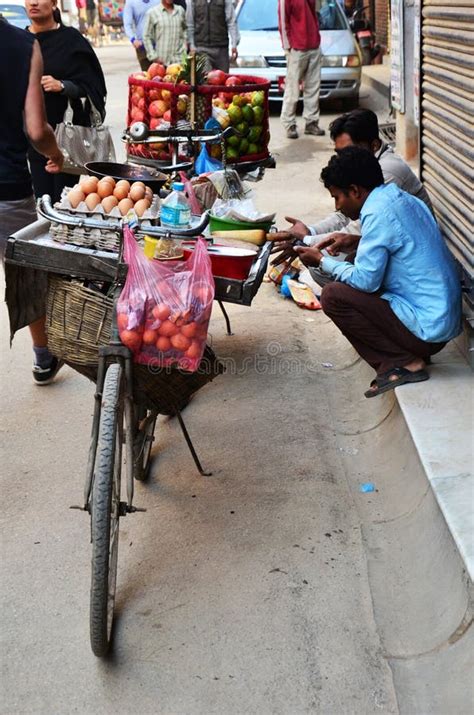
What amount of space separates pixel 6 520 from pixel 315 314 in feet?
9.98

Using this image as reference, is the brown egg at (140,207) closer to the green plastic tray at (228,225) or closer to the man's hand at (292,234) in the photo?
the green plastic tray at (228,225)

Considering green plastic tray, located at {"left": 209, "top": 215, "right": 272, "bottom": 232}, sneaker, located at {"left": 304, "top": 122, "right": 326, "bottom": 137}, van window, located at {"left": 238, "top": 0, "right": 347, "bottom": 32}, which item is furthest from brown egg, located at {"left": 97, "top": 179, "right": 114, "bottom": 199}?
van window, located at {"left": 238, "top": 0, "right": 347, "bottom": 32}

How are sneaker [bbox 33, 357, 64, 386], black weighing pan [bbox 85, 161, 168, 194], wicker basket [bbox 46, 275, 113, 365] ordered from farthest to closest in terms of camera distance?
sneaker [bbox 33, 357, 64, 386], black weighing pan [bbox 85, 161, 168, 194], wicker basket [bbox 46, 275, 113, 365]

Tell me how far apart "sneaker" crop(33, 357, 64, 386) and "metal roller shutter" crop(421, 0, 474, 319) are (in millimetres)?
2337

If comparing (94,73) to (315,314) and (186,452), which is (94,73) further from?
(186,452)

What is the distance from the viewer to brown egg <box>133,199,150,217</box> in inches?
139

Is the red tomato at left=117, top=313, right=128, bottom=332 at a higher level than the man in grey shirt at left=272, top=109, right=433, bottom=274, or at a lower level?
lower

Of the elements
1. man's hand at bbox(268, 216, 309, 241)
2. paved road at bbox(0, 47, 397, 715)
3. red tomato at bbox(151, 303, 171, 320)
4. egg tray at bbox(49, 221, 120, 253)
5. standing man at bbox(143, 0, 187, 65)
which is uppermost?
standing man at bbox(143, 0, 187, 65)

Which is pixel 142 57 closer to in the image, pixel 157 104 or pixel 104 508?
pixel 157 104

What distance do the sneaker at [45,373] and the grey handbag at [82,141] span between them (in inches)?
46.9

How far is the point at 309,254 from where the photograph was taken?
425 centimetres

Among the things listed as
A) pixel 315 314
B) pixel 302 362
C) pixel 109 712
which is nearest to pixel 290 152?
pixel 315 314

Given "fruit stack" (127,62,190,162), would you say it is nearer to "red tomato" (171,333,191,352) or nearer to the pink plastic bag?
the pink plastic bag

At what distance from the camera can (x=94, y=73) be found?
568cm
